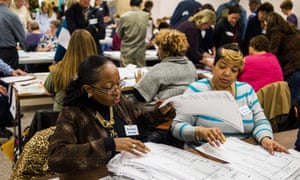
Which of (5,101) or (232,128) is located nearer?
(232,128)

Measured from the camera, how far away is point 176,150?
1.44 metres

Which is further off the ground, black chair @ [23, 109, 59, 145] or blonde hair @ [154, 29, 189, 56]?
blonde hair @ [154, 29, 189, 56]

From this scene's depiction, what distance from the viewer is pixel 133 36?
5.02m

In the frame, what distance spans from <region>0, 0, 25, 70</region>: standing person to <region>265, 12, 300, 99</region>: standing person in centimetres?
282

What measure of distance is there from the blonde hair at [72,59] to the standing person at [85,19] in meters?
1.52

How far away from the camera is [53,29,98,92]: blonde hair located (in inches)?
105

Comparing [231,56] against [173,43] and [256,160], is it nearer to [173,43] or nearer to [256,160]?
[256,160]

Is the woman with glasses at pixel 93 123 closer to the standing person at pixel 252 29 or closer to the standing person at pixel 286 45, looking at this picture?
the standing person at pixel 286 45

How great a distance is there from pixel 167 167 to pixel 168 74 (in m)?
1.56

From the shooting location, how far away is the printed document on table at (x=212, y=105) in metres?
1.51

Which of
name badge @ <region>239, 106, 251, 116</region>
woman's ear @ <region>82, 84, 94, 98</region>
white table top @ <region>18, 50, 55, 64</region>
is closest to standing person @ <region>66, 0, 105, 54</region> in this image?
white table top @ <region>18, 50, 55, 64</region>

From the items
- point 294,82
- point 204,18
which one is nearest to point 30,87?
point 204,18

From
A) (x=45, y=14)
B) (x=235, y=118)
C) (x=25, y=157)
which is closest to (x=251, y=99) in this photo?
(x=235, y=118)

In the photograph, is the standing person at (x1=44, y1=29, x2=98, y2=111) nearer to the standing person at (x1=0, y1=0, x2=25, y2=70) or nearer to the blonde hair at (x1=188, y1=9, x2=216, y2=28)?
the standing person at (x1=0, y1=0, x2=25, y2=70)
